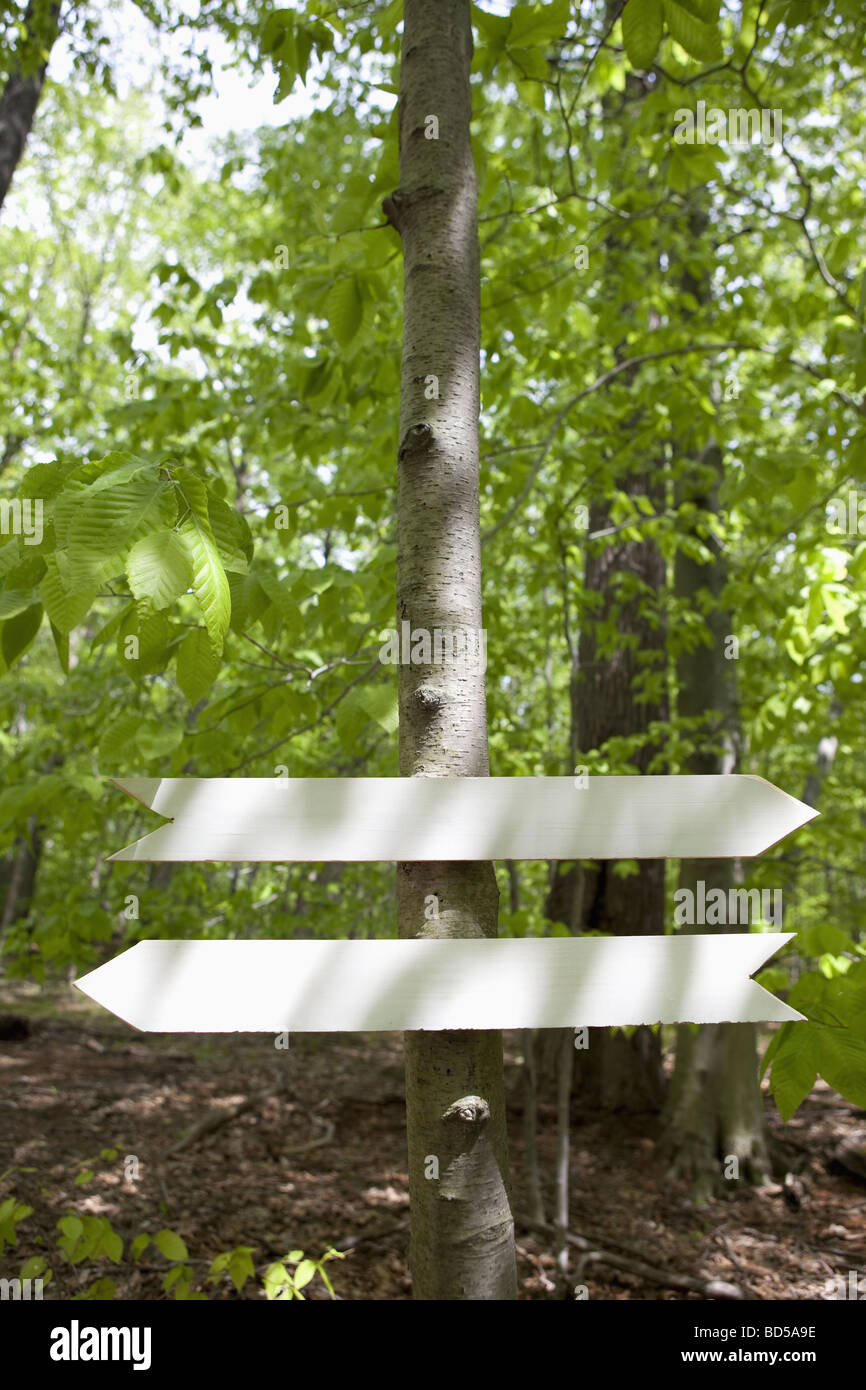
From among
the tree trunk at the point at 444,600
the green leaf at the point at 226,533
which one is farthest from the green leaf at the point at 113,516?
the tree trunk at the point at 444,600

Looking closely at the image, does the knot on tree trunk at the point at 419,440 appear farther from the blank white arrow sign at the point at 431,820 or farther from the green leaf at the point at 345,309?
the green leaf at the point at 345,309

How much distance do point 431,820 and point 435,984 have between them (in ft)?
0.67

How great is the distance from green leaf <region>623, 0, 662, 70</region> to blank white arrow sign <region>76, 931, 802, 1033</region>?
1.73m

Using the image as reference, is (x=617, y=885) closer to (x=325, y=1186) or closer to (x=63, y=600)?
(x=325, y=1186)

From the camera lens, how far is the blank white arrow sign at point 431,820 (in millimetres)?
1068

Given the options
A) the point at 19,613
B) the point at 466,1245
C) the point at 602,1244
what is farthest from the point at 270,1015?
the point at 602,1244

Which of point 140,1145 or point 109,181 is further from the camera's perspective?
point 109,181

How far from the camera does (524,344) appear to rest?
11.2 feet

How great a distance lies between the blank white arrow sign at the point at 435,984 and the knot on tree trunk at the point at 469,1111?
199 millimetres

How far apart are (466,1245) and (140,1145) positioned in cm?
418

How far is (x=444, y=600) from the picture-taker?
1.32 m

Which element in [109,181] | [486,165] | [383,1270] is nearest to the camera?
[486,165]

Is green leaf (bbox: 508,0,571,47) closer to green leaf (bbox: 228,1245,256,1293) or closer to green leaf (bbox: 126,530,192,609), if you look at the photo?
green leaf (bbox: 126,530,192,609)

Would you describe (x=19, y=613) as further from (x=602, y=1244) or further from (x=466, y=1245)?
(x=602, y=1244)
